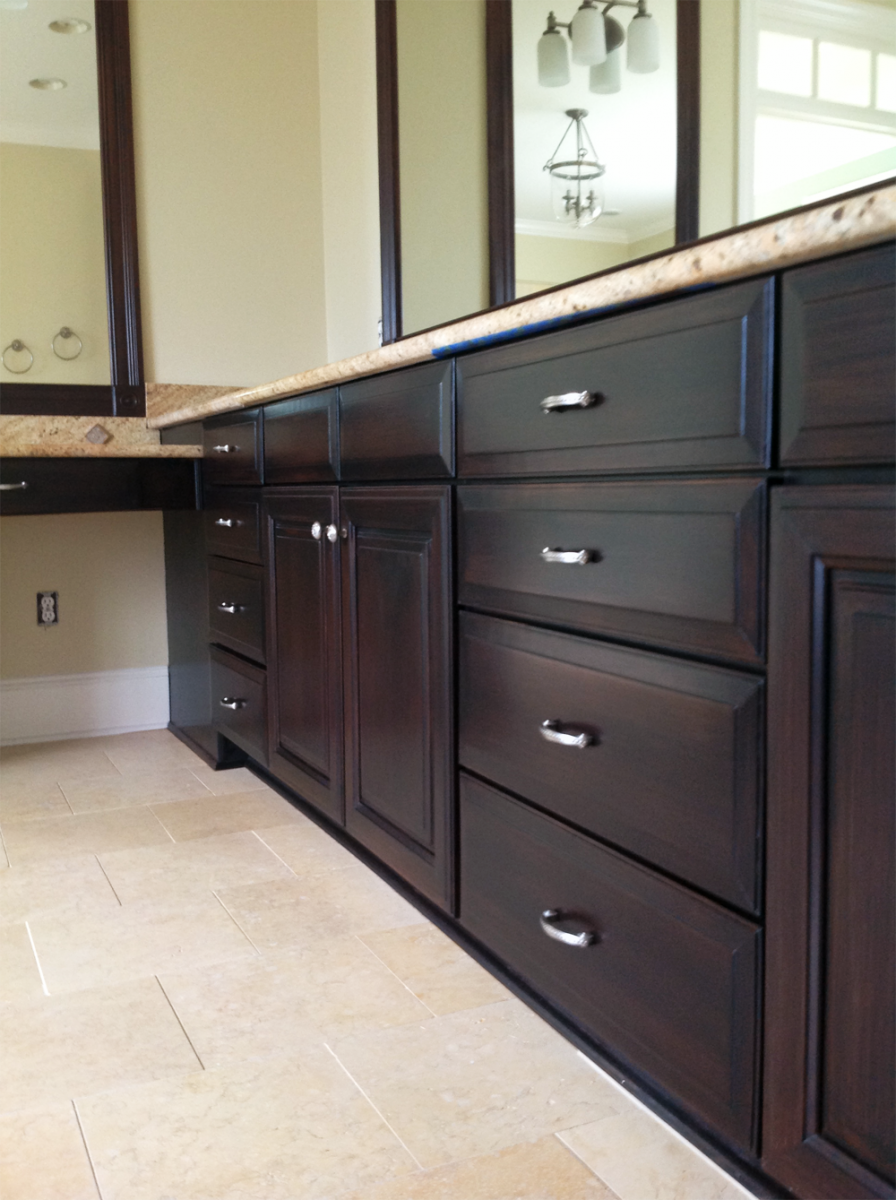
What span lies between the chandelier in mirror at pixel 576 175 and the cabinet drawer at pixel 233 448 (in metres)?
0.76

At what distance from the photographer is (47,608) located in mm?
3154

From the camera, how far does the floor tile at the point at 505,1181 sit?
1.08m

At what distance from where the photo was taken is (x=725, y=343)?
97 centimetres

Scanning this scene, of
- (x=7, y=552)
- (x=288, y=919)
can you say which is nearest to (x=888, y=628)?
(x=288, y=919)

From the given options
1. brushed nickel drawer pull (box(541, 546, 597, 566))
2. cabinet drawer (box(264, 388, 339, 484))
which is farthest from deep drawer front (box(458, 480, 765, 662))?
cabinet drawer (box(264, 388, 339, 484))

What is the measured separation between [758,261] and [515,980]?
3.46 ft

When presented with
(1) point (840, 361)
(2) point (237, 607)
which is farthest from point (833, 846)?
(2) point (237, 607)

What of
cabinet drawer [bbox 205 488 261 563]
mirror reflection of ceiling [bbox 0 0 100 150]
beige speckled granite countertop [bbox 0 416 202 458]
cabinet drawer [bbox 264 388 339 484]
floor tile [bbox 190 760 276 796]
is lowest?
floor tile [bbox 190 760 276 796]

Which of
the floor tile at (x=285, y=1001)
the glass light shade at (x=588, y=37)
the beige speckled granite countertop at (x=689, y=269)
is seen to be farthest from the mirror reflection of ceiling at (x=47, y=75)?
the floor tile at (x=285, y=1001)

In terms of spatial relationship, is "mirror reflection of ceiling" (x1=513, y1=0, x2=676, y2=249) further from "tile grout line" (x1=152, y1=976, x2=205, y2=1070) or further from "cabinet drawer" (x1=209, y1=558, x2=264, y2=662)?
"tile grout line" (x1=152, y1=976, x2=205, y2=1070)

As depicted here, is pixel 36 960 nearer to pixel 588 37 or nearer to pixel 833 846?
pixel 833 846

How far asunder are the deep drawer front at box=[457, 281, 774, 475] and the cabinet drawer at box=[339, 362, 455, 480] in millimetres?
83

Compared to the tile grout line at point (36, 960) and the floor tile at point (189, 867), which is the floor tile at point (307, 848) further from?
the tile grout line at point (36, 960)

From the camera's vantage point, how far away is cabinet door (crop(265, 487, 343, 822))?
198 cm
